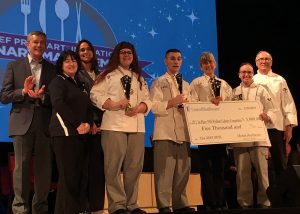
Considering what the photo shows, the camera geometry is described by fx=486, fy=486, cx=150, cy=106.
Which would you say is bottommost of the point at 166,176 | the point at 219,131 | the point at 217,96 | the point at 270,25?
the point at 166,176

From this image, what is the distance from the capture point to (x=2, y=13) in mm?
5586

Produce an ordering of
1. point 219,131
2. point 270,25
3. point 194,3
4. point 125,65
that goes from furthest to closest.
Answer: point 270,25 → point 194,3 → point 219,131 → point 125,65

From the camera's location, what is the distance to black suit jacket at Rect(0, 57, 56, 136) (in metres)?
4.38

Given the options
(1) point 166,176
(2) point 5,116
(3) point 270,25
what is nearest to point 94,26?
(2) point 5,116

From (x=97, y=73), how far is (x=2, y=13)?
159cm

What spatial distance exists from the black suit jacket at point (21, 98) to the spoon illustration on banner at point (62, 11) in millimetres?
1500

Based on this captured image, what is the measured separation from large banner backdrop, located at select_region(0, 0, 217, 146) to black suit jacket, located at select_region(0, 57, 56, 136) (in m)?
1.10

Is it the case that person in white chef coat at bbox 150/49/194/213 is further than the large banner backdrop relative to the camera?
No

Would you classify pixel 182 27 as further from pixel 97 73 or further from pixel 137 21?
pixel 97 73

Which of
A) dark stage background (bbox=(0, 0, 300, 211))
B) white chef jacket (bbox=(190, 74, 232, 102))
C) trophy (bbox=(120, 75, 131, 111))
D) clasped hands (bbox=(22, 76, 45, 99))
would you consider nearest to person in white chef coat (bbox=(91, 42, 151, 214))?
trophy (bbox=(120, 75, 131, 111))

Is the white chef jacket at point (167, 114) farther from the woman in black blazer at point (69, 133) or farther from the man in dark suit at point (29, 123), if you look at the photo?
the man in dark suit at point (29, 123)

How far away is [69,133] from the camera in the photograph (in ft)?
13.5

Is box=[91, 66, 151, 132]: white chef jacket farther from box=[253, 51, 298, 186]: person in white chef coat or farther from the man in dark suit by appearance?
box=[253, 51, 298, 186]: person in white chef coat

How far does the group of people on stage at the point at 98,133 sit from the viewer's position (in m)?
4.19
